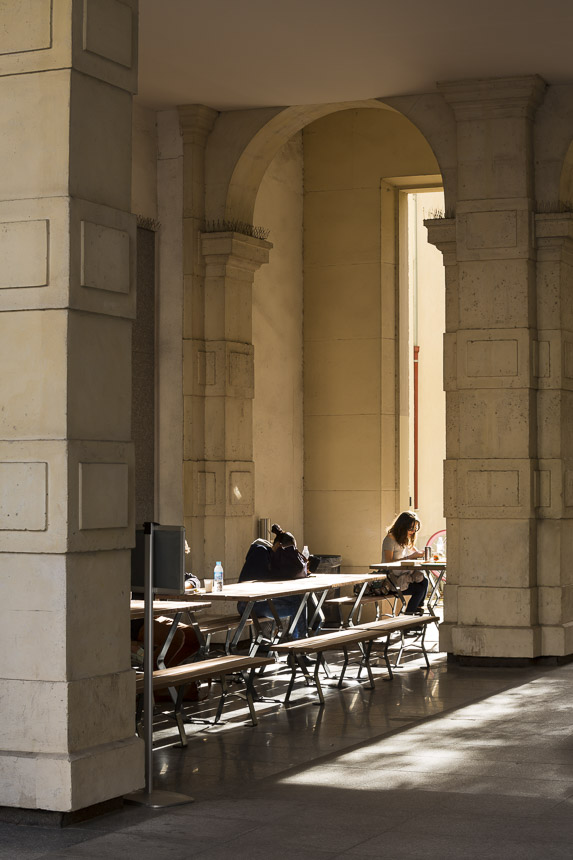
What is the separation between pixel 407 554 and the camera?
13.0m

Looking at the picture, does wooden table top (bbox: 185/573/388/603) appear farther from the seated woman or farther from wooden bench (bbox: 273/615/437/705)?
wooden bench (bbox: 273/615/437/705)

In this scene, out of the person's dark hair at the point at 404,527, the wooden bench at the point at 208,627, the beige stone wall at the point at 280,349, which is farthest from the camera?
the beige stone wall at the point at 280,349

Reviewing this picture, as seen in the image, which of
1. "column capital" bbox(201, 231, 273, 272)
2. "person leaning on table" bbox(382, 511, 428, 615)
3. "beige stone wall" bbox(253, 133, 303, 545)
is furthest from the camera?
"beige stone wall" bbox(253, 133, 303, 545)

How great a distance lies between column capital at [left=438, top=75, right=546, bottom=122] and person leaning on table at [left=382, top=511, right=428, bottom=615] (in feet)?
12.4

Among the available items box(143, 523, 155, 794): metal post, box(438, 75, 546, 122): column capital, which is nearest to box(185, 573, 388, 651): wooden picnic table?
box(143, 523, 155, 794): metal post

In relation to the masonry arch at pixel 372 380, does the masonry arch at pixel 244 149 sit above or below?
above

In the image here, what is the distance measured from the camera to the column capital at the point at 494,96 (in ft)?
36.6

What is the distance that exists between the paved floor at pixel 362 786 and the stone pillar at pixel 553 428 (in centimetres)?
174

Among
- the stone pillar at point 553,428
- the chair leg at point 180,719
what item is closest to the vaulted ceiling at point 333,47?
the stone pillar at point 553,428

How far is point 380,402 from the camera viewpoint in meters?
14.5

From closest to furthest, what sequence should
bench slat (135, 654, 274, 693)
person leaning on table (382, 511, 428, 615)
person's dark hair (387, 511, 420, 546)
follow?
1. bench slat (135, 654, 274, 693)
2. person leaning on table (382, 511, 428, 615)
3. person's dark hair (387, 511, 420, 546)

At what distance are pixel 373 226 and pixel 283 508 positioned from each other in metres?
3.12

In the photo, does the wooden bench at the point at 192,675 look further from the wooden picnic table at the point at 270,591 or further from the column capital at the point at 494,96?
the column capital at the point at 494,96

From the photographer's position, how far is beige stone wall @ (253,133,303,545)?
13.7 metres
